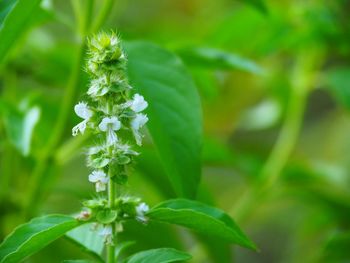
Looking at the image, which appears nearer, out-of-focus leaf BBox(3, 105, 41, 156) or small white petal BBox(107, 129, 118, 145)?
small white petal BBox(107, 129, 118, 145)

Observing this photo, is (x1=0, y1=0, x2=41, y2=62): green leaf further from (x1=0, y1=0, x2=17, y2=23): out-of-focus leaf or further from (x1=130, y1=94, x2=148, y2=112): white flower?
(x1=130, y1=94, x2=148, y2=112): white flower

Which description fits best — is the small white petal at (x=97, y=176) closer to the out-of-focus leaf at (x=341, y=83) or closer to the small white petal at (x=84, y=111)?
the small white petal at (x=84, y=111)

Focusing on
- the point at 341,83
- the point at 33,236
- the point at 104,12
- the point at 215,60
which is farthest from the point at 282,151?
the point at 33,236

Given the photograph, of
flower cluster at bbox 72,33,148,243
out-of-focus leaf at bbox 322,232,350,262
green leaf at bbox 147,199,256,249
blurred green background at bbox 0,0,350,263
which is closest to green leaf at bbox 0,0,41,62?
blurred green background at bbox 0,0,350,263

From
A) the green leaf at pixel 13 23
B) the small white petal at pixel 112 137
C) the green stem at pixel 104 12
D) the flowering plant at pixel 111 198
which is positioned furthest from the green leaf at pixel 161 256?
the green stem at pixel 104 12

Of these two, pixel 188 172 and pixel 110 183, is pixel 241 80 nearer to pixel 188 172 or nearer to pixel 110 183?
pixel 188 172

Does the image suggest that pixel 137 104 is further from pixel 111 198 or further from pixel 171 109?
pixel 171 109
